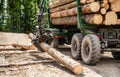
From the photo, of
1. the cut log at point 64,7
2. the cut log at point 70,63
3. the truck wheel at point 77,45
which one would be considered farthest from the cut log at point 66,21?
the cut log at point 70,63

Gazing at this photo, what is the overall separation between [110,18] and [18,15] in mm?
15908

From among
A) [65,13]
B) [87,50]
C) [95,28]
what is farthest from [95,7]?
[65,13]

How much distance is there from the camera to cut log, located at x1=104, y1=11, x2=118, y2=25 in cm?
962

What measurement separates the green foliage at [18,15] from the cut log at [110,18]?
15468 millimetres

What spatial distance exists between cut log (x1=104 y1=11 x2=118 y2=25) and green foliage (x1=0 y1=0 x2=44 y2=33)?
1547 cm

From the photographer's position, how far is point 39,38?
12.1 m

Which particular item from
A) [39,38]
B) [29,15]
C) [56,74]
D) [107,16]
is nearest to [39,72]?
[56,74]

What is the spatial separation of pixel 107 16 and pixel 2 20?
16.4m

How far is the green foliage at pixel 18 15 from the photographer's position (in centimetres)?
2478

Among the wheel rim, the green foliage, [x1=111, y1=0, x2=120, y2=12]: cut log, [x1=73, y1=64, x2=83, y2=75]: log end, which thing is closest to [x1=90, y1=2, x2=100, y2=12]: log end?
[x1=111, y1=0, x2=120, y2=12]: cut log

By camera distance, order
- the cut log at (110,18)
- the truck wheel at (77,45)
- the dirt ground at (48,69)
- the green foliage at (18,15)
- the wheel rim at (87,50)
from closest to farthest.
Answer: the dirt ground at (48,69) < the cut log at (110,18) < the wheel rim at (87,50) < the truck wheel at (77,45) < the green foliage at (18,15)

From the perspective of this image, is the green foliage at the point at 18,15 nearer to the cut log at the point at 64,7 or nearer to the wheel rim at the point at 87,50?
the cut log at the point at 64,7

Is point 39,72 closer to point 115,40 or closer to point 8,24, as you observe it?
point 115,40

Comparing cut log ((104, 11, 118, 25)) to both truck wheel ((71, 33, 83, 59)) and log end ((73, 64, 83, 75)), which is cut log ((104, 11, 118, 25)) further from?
log end ((73, 64, 83, 75))
